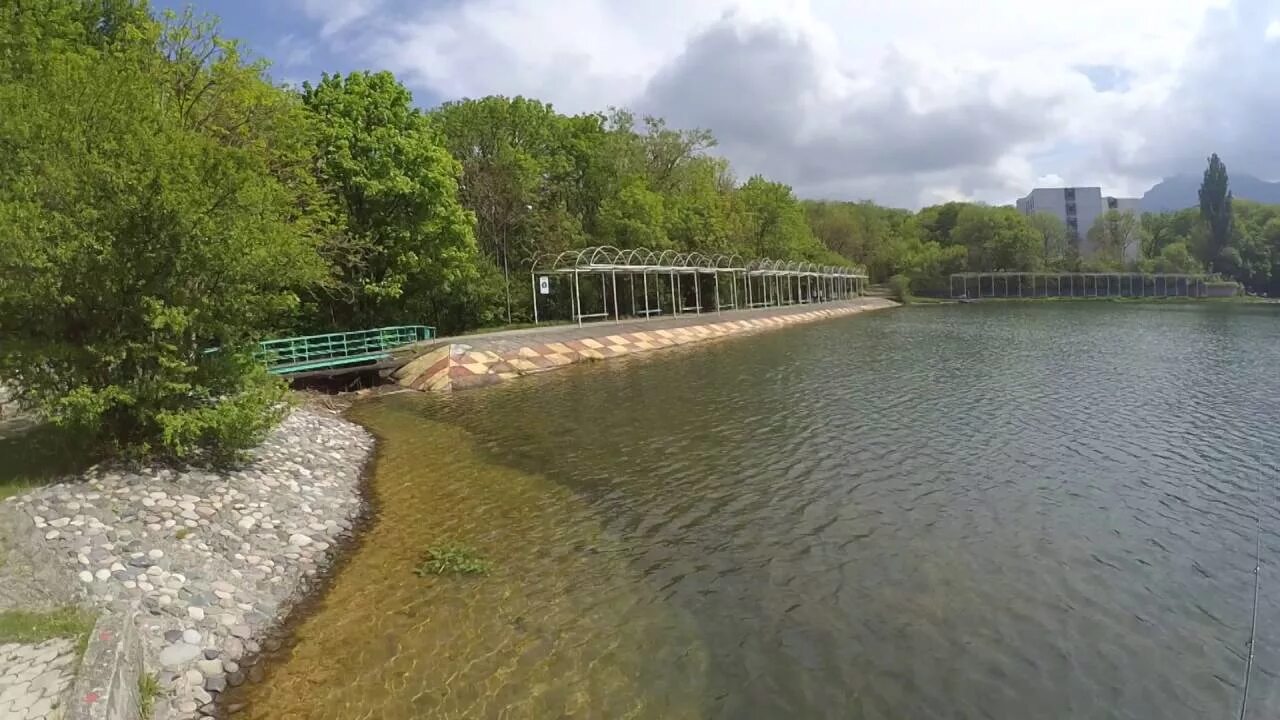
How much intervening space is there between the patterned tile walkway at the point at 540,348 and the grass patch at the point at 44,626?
750 inches

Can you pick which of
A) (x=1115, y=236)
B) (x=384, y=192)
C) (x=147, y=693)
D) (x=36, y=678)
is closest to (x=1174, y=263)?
(x=1115, y=236)

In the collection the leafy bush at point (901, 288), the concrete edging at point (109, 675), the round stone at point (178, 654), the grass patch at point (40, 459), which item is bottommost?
the round stone at point (178, 654)

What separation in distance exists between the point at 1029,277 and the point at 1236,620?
118m

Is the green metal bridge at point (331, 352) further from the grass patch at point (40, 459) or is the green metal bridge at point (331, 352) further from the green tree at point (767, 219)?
the green tree at point (767, 219)

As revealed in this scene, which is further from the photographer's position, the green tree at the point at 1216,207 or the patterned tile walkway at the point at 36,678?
the green tree at the point at 1216,207

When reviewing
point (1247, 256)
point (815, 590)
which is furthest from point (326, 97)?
point (1247, 256)

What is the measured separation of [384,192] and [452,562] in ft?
83.0

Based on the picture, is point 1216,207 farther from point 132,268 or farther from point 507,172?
point 132,268

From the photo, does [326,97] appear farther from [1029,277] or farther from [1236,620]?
[1029,277]

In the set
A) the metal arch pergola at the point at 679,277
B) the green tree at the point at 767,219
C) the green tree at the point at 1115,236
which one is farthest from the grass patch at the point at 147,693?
the green tree at the point at 1115,236

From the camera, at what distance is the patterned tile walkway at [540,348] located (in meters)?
26.6

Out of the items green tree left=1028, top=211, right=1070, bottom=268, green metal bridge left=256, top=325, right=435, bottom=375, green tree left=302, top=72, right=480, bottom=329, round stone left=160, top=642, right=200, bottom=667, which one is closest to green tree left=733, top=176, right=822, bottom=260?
green tree left=302, top=72, right=480, bottom=329

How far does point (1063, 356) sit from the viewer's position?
103 ft

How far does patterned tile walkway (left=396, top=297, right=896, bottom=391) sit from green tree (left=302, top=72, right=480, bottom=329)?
5156mm
